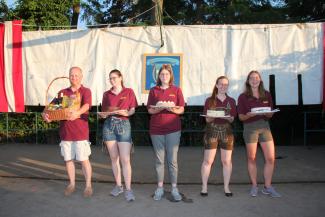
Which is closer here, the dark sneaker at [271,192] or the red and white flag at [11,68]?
the dark sneaker at [271,192]

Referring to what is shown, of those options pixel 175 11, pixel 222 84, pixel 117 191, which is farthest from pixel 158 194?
pixel 175 11

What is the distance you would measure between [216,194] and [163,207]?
36.1 inches

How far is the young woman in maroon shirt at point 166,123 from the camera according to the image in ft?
17.2

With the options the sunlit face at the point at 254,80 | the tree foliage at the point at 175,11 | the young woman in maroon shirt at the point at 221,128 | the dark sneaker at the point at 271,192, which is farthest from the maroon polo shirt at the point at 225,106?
the tree foliage at the point at 175,11

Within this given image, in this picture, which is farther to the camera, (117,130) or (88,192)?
(88,192)

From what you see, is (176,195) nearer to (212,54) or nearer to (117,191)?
(117,191)

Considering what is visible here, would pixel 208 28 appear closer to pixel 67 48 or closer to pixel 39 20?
pixel 67 48

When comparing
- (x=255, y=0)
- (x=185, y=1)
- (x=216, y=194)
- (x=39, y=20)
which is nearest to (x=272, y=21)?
(x=255, y=0)

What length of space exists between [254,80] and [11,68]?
590 cm

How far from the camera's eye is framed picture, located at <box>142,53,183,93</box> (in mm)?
8312

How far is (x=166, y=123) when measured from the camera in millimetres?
5246

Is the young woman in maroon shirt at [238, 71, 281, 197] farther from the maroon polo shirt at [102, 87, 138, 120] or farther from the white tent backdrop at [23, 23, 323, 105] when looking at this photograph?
the white tent backdrop at [23, 23, 323, 105]

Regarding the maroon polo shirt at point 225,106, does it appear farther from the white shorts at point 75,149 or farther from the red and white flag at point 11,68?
the red and white flag at point 11,68

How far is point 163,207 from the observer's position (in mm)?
5008
